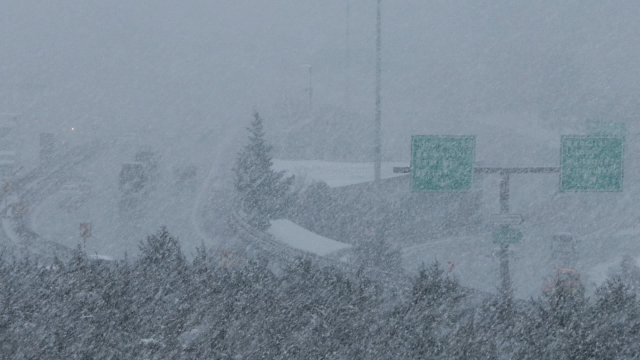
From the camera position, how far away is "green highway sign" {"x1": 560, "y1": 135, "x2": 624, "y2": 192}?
16359 mm

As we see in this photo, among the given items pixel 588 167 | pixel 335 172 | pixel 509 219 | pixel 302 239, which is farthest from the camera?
pixel 335 172

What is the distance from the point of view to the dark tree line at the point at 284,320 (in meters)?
8.09

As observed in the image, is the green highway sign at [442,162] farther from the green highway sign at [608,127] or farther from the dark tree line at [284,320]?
the dark tree line at [284,320]

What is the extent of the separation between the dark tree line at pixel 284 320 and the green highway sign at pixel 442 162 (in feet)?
19.6

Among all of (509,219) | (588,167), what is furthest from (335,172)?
(588,167)

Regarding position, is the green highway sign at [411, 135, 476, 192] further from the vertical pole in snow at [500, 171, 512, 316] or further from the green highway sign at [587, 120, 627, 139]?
the green highway sign at [587, 120, 627, 139]

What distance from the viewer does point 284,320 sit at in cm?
913

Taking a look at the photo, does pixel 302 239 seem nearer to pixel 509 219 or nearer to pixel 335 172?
pixel 335 172

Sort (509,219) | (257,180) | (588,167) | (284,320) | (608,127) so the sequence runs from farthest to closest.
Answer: (257,180), (608,127), (509,219), (588,167), (284,320)

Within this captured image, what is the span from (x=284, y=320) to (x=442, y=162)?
26.4 feet

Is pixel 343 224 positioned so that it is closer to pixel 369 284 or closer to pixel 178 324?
pixel 369 284

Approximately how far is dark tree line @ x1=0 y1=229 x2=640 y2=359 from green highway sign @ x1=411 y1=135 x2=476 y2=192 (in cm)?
596

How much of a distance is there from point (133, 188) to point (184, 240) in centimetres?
1108

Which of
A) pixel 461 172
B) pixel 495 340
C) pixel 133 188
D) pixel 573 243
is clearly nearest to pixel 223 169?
pixel 133 188
